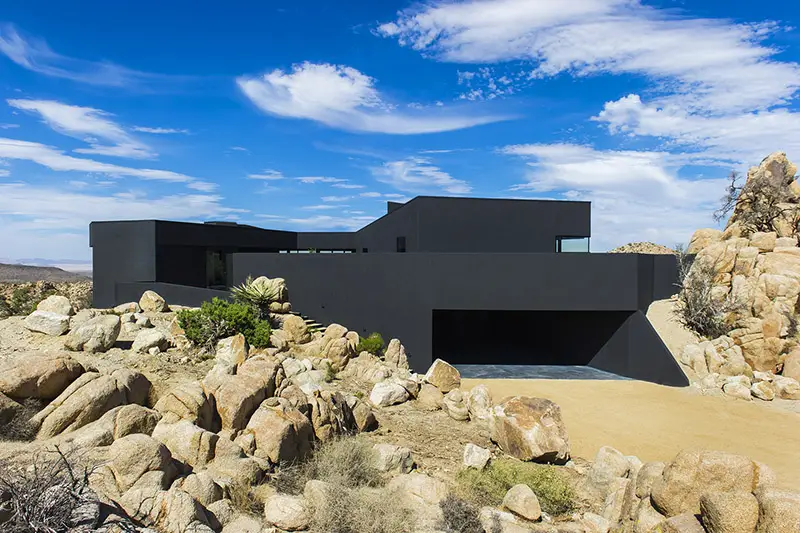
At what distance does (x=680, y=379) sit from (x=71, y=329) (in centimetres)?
1725

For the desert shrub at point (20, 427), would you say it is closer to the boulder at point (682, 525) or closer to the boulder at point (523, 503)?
the boulder at point (523, 503)

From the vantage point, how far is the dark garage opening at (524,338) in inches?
668

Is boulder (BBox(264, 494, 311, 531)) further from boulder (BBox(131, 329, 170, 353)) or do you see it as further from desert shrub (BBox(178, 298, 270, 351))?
desert shrub (BBox(178, 298, 270, 351))

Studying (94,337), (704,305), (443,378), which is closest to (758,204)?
(704,305)

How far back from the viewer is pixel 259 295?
1633 centimetres

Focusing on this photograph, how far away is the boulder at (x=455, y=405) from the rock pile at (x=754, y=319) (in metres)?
7.81

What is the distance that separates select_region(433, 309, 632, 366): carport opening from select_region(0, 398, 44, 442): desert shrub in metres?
12.7

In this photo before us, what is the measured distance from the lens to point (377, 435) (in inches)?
384

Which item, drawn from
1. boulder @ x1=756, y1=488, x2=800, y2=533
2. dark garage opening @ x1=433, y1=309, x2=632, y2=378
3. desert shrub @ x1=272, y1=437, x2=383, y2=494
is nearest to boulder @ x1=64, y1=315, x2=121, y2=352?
desert shrub @ x1=272, y1=437, x2=383, y2=494

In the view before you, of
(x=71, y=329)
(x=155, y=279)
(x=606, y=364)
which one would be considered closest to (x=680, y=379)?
(x=606, y=364)

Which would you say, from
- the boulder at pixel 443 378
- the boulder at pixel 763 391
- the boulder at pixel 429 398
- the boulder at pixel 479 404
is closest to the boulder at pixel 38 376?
the boulder at pixel 429 398

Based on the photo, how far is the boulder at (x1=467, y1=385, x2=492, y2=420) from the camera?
11.2m

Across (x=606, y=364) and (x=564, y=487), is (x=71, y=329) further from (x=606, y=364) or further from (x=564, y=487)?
(x=606, y=364)

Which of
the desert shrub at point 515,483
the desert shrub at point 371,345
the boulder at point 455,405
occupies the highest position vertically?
the desert shrub at point 371,345
